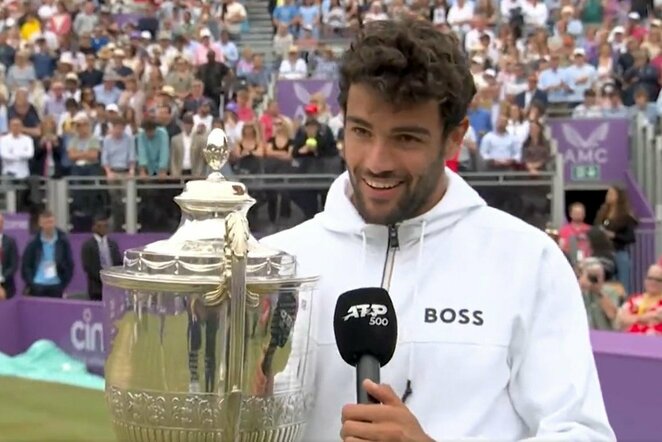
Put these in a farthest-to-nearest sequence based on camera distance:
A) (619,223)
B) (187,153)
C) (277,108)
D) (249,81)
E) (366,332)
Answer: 1. (249,81)
2. (277,108)
3. (187,153)
4. (619,223)
5. (366,332)

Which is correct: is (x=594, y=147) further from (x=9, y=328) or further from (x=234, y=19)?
(x=234, y=19)

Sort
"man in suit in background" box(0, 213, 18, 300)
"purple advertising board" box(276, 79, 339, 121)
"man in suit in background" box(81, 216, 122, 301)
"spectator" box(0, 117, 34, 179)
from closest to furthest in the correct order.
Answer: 1. "man in suit in background" box(81, 216, 122, 301)
2. "man in suit in background" box(0, 213, 18, 300)
3. "spectator" box(0, 117, 34, 179)
4. "purple advertising board" box(276, 79, 339, 121)

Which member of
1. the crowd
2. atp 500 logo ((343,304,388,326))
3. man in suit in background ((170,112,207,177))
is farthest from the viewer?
man in suit in background ((170,112,207,177))

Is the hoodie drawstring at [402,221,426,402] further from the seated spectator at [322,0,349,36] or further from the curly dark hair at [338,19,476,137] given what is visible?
the seated spectator at [322,0,349,36]

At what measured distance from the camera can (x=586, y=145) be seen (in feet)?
42.9

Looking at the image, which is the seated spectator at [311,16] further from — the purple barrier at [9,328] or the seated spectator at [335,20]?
the purple barrier at [9,328]

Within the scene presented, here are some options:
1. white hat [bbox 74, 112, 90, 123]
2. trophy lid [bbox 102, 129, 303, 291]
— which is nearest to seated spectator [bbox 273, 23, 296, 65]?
white hat [bbox 74, 112, 90, 123]

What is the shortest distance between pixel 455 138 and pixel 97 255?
9819 millimetres

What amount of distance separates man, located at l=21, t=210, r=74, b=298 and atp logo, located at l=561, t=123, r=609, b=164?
469 centimetres

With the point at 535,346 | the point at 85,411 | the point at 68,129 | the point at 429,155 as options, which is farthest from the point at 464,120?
the point at 68,129

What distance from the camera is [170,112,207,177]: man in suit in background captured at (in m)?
12.6

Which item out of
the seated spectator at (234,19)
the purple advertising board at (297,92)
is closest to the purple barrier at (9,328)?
the purple advertising board at (297,92)

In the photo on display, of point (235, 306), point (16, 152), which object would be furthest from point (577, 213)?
point (235, 306)

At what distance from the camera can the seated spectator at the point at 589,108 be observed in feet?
43.7
